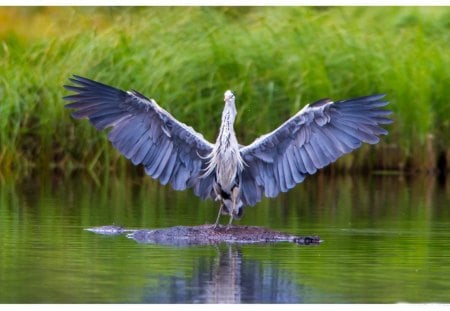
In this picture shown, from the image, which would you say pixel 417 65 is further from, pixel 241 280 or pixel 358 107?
pixel 241 280

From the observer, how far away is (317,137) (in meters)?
11.7

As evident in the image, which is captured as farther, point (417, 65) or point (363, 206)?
point (417, 65)

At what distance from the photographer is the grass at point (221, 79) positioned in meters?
19.6

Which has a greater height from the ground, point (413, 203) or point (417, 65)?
point (417, 65)

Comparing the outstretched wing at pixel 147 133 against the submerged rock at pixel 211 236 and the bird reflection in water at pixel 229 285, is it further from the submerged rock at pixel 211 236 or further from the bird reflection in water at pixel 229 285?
the bird reflection in water at pixel 229 285

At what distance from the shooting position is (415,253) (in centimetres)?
1052

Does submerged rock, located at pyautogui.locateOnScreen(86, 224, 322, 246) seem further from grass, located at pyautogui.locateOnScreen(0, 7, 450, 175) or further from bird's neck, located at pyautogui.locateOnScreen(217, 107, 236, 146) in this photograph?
grass, located at pyautogui.locateOnScreen(0, 7, 450, 175)

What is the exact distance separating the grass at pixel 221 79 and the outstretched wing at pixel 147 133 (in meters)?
7.42

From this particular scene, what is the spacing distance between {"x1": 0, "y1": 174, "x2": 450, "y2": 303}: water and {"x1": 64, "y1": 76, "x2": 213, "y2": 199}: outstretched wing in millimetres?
855

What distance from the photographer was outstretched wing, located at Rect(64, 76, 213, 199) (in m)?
11.6

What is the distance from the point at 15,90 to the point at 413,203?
23.5 ft

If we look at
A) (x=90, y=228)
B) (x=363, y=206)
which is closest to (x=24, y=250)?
(x=90, y=228)

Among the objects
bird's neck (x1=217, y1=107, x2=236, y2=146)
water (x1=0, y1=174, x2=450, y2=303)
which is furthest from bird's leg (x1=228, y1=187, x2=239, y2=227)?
water (x1=0, y1=174, x2=450, y2=303)

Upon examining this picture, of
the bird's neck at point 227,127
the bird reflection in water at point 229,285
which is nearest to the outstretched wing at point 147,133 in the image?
the bird's neck at point 227,127
